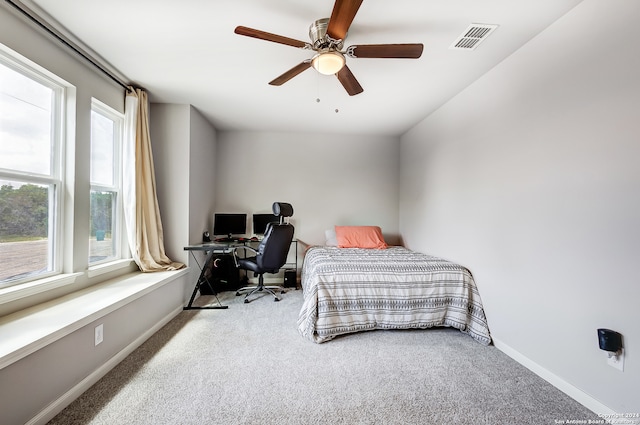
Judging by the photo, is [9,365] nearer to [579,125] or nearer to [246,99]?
[246,99]

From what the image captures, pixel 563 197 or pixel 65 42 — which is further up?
pixel 65 42

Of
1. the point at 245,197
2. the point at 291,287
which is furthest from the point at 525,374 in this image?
the point at 245,197

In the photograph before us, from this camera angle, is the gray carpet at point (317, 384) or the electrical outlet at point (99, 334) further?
the electrical outlet at point (99, 334)

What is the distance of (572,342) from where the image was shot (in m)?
1.60

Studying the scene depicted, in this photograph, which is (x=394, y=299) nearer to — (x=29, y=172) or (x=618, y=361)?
(x=618, y=361)

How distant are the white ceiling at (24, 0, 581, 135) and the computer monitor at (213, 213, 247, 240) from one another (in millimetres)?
1594

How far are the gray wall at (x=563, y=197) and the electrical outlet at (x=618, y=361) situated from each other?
1.1 inches

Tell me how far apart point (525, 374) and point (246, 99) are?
3700 mm

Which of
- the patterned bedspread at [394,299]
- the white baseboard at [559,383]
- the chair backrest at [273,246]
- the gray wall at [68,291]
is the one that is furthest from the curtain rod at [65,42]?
the white baseboard at [559,383]

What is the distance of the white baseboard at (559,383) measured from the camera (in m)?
1.46

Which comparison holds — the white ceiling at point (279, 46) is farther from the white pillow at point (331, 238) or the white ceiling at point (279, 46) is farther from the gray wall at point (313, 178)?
the white pillow at point (331, 238)

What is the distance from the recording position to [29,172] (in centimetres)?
175

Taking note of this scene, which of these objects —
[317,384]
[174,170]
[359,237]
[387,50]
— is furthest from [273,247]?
[387,50]

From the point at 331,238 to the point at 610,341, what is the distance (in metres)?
3.09
